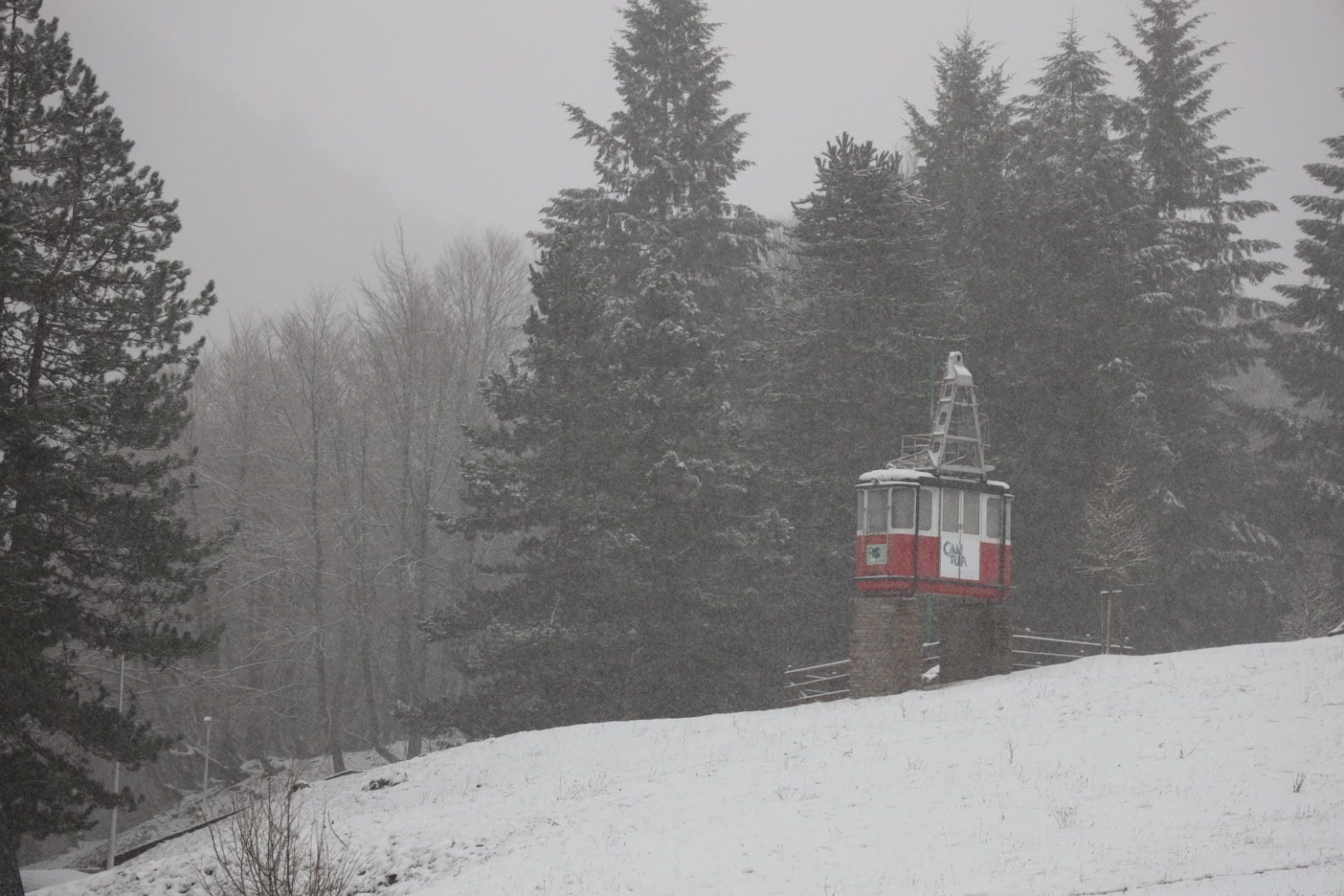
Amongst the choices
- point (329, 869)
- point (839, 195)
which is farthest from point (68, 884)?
point (839, 195)

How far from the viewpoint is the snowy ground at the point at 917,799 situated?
43.0 feet

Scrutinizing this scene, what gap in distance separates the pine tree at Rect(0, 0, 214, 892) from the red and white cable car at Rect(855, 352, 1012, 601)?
1474cm

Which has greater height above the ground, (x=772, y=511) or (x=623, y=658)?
(x=772, y=511)

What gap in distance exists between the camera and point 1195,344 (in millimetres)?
40438

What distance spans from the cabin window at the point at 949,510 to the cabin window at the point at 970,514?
0.21m

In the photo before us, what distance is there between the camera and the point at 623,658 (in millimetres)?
32656

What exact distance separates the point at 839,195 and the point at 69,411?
26.5 meters

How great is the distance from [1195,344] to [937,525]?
18319 mm

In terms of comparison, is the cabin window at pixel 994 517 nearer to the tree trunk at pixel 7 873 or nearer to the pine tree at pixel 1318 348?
the pine tree at pixel 1318 348

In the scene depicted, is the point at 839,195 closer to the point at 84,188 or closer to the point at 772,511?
the point at 772,511

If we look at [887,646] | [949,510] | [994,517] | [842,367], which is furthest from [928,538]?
[842,367]

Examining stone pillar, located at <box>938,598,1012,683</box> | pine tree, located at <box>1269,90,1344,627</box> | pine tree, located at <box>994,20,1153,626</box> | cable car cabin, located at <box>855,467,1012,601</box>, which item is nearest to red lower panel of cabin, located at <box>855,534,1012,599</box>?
cable car cabin, located at <box>855,467,1012,601</box>

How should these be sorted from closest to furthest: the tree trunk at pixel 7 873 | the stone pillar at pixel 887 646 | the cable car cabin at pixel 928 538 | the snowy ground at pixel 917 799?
the tree trunk at pixel 7 873, the snowy ground at pixel 917 799, the stone pillar at pixel 887 646, the cable car cabin at pixel 928 538

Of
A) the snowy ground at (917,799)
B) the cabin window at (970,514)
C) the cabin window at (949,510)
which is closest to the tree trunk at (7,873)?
the snowy ground at (917,799)
